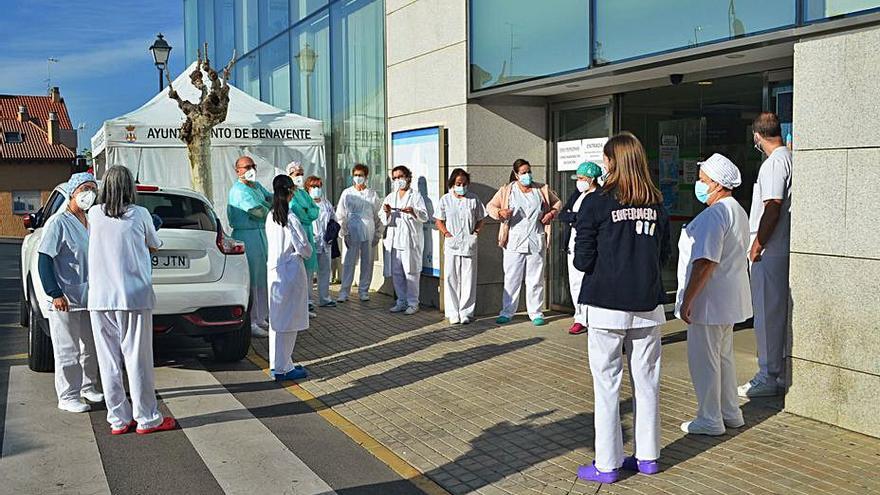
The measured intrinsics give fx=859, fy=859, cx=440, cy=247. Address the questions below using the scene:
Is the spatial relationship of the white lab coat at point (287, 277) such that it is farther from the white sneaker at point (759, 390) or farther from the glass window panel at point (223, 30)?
the glass window panel at point (223, 30)

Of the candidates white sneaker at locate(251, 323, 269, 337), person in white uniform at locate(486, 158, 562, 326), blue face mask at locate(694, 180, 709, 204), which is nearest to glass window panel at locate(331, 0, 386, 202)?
person in white uniform at locate(486, 158, 562, 326)

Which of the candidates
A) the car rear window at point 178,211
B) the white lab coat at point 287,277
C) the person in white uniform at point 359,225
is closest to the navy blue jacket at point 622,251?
the white lab coat at point 287,277

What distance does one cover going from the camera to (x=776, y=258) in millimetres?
6668

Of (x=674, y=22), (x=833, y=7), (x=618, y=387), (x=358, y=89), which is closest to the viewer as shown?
(x=618, y=387)

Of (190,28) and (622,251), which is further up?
(190,28)

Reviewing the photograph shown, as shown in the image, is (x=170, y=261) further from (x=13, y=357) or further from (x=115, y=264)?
(x=13, y=357)

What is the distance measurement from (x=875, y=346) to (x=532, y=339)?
409 cm

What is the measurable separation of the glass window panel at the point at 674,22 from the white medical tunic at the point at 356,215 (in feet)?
16.3

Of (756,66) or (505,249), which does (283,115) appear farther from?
(756,66)

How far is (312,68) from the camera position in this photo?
1686cm

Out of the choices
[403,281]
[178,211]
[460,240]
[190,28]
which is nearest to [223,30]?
[190,28]

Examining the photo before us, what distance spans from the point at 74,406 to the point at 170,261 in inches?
65.2

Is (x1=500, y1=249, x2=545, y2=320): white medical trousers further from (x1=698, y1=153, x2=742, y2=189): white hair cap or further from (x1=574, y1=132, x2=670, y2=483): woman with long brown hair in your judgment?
(x1=574, y1=132, x2=670, y2=483): woman with long brown hair

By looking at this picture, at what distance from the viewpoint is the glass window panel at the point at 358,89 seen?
1355 centimetres
